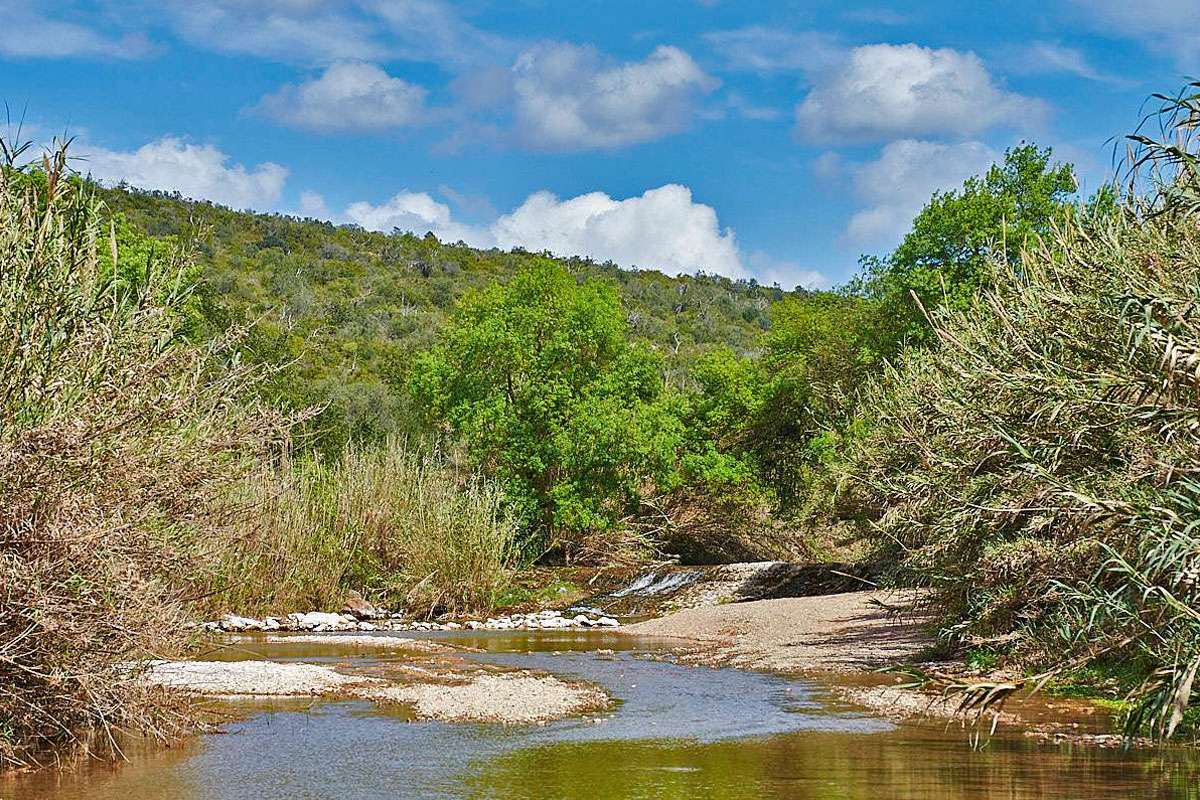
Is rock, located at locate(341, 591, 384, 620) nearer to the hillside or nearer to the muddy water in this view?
the muddy water

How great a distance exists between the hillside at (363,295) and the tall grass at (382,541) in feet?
42.6

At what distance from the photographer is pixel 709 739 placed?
14.0m

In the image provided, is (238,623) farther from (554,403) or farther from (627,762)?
(627,762)

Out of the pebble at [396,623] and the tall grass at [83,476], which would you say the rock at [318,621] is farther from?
the tall grass at [83,476]

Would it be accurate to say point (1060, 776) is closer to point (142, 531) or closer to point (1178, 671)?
point (1178, 671)

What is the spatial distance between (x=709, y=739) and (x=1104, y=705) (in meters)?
5.16

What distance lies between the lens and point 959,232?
33.2 metres

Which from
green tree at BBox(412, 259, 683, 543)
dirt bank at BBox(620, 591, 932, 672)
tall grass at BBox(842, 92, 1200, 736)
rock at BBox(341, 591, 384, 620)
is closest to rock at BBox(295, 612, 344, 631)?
rock at BBox(341, 591, 384, 620)

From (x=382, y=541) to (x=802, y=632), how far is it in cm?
1077

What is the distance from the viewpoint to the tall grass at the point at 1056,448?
8.48m

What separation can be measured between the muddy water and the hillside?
96.1 ft

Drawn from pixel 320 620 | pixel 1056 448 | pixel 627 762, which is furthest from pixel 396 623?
pixel 1056 448

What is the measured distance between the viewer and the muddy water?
10.9 m

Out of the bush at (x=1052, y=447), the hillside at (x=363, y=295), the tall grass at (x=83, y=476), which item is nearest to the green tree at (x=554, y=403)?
the hillside at (x=363, y=295)
